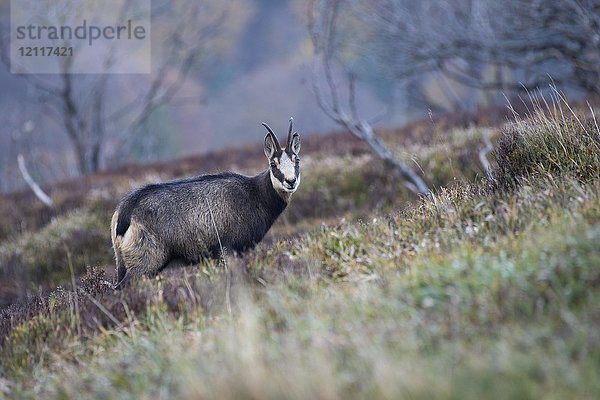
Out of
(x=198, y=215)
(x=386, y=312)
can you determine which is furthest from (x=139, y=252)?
(x=386, y=312)

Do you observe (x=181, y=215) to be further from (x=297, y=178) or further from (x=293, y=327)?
(x=293, y=327)

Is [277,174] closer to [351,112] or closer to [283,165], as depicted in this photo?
[283,165]

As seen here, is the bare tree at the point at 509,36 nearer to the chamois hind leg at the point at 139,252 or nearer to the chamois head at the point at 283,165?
the chamois head at the point at 283,165

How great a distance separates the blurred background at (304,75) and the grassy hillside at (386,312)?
2000 mm

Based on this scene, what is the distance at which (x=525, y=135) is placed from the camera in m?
7.15

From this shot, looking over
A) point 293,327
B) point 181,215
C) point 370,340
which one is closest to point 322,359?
point 370,340

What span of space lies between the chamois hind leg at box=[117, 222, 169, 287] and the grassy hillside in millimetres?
335

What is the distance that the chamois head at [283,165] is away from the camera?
8.00m

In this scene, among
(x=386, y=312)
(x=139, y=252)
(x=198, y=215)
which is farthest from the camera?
(x=198, y=215)

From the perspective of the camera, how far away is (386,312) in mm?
4422

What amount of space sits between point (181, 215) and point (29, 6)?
61.2 ft

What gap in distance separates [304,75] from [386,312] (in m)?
8.88
